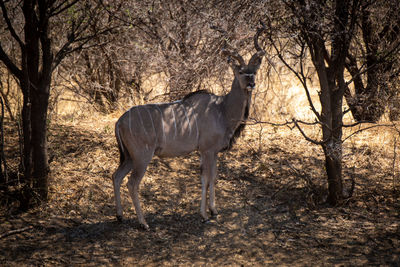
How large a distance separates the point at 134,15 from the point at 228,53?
4.24ft

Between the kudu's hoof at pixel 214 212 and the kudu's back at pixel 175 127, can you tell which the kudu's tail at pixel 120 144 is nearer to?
the kudu's back at pixel 175 127

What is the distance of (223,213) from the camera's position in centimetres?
442

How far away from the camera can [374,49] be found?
6121 millimetres

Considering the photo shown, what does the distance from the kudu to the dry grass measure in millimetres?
306

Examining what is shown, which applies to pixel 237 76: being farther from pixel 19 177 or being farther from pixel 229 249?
pixel 19 177

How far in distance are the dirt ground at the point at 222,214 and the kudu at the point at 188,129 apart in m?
0.30

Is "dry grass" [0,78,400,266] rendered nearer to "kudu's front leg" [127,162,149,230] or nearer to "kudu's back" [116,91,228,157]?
"kudu's front leg" [127,162,149,230]

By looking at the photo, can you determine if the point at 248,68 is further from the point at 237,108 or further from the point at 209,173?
the point at 209,173

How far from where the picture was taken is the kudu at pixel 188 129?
13.5 feet

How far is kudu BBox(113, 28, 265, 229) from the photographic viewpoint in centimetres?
410

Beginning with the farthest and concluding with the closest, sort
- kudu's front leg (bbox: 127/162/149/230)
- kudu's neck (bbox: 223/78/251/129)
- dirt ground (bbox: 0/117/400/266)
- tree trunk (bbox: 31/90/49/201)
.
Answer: kudu's neck (bbox: 223/78/251/129)
tree trunk (bbox: 31/90/49/201)
kudu's front leg (bbox: 127/162/149/230)
dirt ground (bbox: 0/117/400/266)

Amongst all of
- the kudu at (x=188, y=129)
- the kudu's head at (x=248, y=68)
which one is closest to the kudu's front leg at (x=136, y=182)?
the kudu at (x=188, y=129)

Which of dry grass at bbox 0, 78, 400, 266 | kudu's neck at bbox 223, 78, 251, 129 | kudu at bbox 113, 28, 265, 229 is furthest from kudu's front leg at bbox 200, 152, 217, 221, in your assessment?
kudu's neck at bbox 223, 78, 251, 129

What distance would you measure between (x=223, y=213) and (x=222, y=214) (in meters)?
0.02
